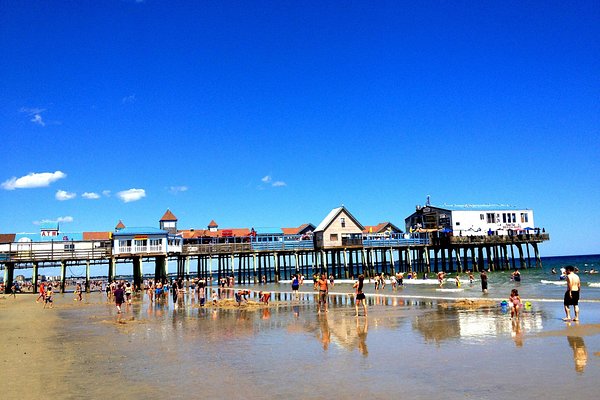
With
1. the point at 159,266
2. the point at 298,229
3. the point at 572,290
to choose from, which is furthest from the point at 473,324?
the point at 298,229

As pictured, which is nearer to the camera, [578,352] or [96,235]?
[578,352]

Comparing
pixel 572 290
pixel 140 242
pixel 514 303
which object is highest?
pixel 140 242

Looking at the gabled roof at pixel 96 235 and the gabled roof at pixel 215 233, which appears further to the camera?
the gabled roof at pixel 215 233

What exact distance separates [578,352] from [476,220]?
64.1 meters

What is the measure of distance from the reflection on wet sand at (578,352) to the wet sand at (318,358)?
0.08ft

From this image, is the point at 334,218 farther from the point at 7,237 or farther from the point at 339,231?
the point at 7,237

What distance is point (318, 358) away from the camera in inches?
437

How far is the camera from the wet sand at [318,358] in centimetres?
838

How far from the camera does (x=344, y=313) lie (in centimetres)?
2131

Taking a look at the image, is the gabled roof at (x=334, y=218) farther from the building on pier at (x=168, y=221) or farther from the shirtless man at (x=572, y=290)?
the shirtless man at (x=572, y=290)

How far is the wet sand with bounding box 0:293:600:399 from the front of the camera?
8.38m

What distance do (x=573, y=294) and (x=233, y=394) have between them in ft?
41.4

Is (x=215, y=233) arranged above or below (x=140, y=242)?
above

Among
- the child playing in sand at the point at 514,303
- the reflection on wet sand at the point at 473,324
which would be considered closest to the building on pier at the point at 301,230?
the reflection on wet sand at the point at 473,324
